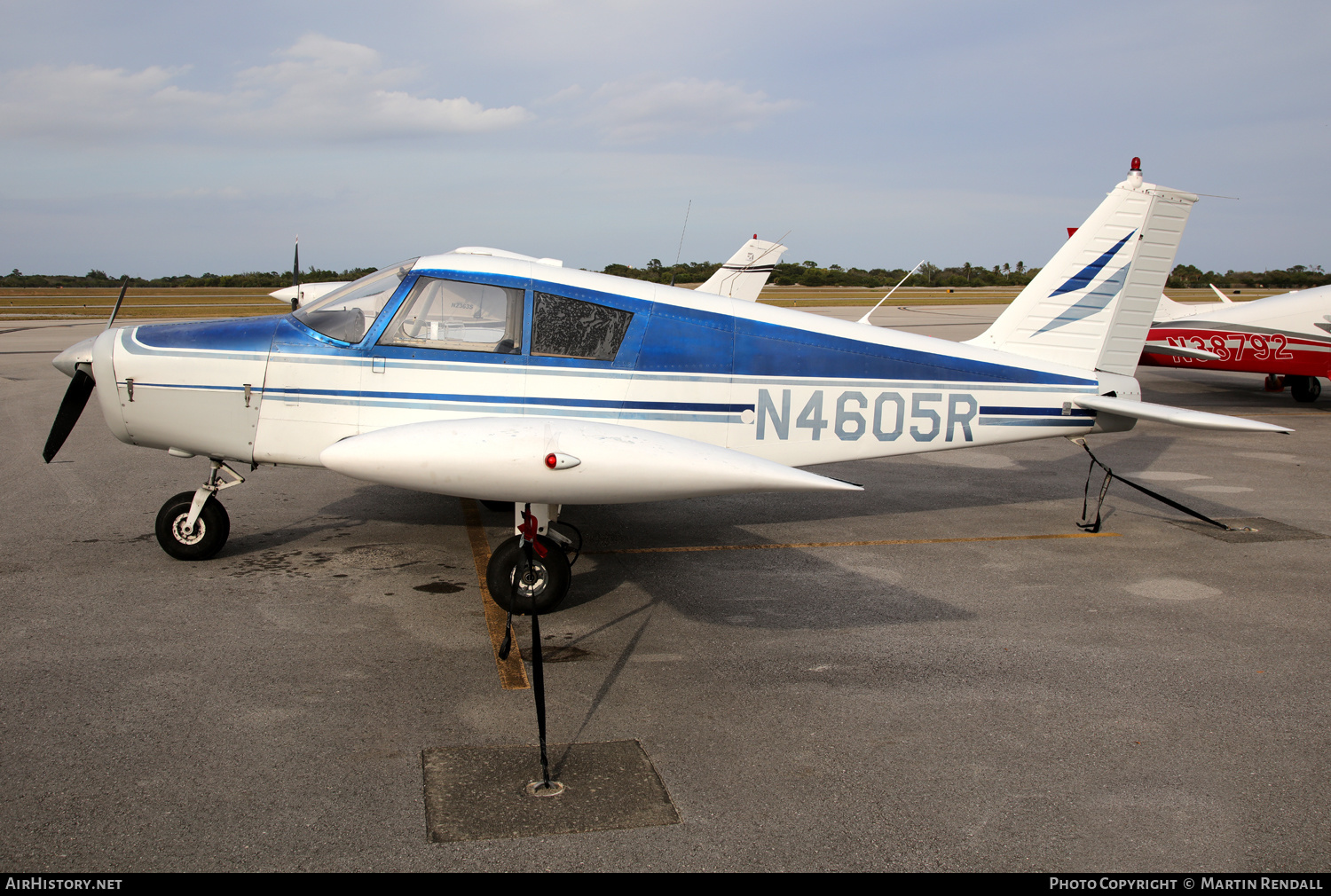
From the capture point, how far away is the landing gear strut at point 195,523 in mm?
6844

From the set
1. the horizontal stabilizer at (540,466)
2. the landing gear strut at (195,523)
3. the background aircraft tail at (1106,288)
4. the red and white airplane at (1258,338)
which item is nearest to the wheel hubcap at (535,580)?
the horizontal stabilizer at (540,466)

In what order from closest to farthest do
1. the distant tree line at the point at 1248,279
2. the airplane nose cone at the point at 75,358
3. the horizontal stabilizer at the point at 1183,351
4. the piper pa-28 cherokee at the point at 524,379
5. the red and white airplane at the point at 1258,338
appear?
the piper pa-28 cherokee at the point at 524,379
the airplane nose cone at the point at 75,358
the red and white airplane at the point at 1258,338
the horizontal stabilizer at the point at 1183,351
the distant tree line at the point at 1248,279

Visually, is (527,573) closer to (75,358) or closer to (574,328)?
(574,328)

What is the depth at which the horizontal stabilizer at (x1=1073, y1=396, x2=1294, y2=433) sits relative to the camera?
6.95 metres

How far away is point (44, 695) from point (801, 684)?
3.96 m

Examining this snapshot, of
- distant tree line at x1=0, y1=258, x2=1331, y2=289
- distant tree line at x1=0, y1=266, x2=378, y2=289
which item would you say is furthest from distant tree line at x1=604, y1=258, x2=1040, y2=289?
distant tree line at x1=0, y1=266, x2=378, y2=289

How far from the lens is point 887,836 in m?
3.62

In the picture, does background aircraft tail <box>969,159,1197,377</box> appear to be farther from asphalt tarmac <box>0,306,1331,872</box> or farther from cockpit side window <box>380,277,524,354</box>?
cockpit side window <box>380,277,524,354</box>

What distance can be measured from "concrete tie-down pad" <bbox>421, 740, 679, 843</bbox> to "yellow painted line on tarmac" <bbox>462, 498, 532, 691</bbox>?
78 centimetres

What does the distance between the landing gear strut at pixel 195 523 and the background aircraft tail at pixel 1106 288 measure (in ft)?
21.1

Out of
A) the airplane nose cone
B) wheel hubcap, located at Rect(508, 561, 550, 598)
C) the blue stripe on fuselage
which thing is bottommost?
wheel hubcap, located at Rect(508, 561, 550, 598)

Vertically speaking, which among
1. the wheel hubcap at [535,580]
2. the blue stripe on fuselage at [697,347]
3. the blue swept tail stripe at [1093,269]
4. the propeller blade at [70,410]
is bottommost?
the wheel hubcap at [535,580]

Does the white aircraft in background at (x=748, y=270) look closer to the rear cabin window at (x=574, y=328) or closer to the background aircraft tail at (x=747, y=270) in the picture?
the background aircraft tail at (x=747, y=270)

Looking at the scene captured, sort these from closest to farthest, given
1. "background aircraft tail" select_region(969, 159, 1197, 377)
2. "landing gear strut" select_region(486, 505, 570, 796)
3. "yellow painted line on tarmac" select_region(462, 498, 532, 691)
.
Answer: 1. "yellow painted line on tarmac" select_region(462, 498, 532, 691)
2. "landing gear strut" select_region(486, 505, 570, 796)
3. "background aircraft tail" select_region(969, 159, 1197, 377)
